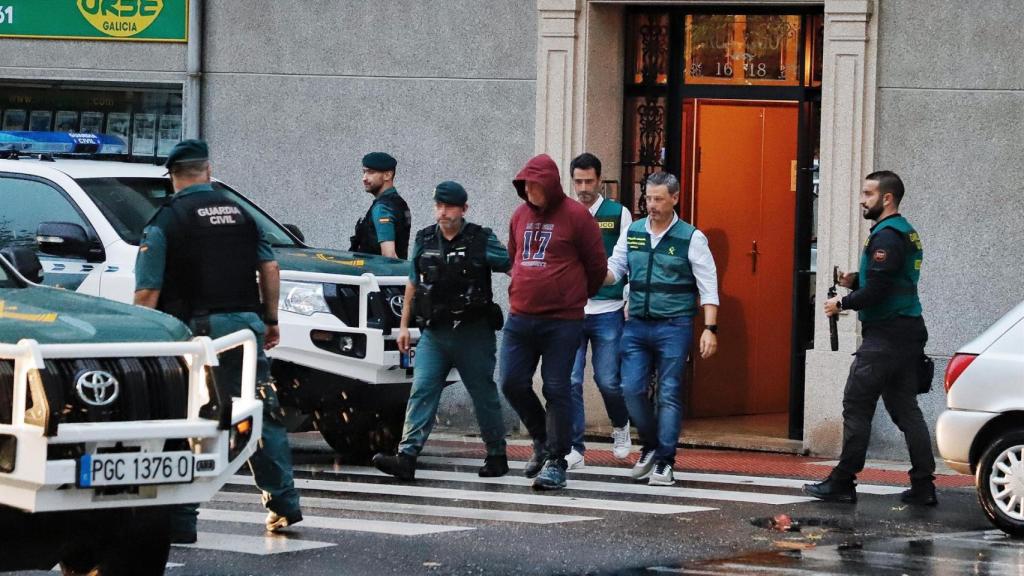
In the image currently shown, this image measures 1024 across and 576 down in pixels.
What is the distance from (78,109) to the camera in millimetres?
16266

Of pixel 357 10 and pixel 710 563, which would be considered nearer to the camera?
pixel 710 563

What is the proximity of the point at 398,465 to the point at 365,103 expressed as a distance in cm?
468

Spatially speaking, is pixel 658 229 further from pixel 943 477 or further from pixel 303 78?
pixel 303 78

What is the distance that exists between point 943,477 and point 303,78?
20.2 feet

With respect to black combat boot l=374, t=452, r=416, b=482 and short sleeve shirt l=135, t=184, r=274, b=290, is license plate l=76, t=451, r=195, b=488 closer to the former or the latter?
short sleeve shirt l=135, t=184, r=274, b=290

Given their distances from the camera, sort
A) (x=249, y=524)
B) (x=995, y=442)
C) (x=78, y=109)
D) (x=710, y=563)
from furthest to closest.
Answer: (x=78, y=109) < (x=995, y=442) < (x=249, y=524) < (x=710, y=563)

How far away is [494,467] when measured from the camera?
38.7ft

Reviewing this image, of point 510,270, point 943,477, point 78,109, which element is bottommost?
point 943,477

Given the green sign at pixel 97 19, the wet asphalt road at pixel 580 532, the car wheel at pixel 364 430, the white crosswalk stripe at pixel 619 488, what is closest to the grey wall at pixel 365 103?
the green sign at pixel 97 19

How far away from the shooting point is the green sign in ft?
51.6

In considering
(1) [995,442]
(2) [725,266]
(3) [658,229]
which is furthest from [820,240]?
(1) [995,442]

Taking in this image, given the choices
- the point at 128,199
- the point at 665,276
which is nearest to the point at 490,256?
the point at 665,276

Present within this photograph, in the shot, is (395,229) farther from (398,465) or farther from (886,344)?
(886,344)

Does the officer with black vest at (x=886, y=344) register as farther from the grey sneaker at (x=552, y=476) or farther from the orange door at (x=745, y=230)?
the orange door at (x=745, y=230)
